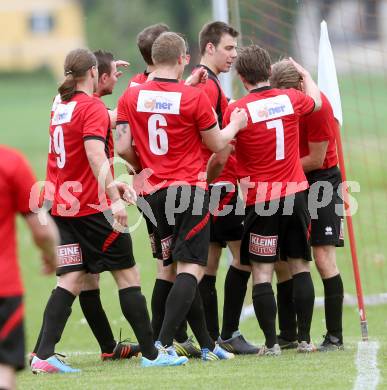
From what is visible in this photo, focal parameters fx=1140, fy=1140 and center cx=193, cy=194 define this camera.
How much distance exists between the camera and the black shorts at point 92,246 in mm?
7570

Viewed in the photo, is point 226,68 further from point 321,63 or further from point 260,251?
point 260,251

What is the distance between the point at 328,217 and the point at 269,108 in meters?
1.00

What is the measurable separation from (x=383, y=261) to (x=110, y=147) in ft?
29.0

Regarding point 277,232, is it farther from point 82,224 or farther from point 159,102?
point 82,224

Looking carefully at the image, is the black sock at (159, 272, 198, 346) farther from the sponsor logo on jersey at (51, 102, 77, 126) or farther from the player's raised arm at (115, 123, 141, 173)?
the sponsor logo on jersey at (51, 102, 77, 126)

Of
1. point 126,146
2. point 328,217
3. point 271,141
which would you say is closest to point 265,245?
point 328,217

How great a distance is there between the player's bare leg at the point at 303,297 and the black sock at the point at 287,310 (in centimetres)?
42

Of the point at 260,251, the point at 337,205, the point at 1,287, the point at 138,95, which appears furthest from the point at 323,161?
the point at 1,287

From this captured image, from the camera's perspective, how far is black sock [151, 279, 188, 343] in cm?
807

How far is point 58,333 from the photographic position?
7684 millimetres

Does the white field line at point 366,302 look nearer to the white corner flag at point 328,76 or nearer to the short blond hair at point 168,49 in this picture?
the white corner flag at point 328,76

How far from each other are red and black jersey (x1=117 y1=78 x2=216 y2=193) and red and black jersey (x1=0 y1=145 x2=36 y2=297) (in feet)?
7.98

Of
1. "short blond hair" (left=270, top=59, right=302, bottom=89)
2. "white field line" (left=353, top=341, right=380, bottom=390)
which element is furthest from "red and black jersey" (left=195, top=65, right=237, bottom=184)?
"white field line" (left=353, top=341, right=380, bottom=390)

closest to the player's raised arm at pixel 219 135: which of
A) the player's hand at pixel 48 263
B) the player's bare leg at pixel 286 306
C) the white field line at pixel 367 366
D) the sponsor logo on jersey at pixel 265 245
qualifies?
the sponsor logo on jersey at pixel 265 245
